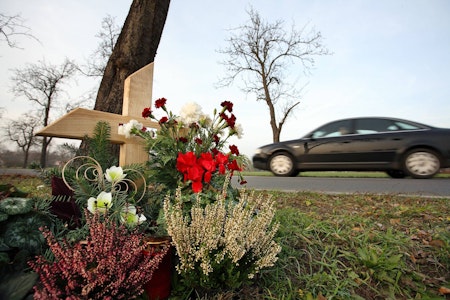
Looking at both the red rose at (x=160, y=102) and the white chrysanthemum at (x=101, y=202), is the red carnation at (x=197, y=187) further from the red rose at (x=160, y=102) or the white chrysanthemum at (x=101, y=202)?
the red rose at (x=160, y=102)

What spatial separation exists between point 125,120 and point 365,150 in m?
6.15

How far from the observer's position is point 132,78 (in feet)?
8.71

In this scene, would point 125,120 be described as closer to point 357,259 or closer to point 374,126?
point 357,259

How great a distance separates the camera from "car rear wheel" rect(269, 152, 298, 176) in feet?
25.4

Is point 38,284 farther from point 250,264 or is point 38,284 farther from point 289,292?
point 289,292

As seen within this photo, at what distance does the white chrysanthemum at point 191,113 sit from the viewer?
2637 millimetres

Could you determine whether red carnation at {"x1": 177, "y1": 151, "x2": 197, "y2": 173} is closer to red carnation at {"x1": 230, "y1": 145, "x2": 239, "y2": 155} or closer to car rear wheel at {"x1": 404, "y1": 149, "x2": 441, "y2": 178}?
red carnation at {"x1": 230, "y1": 145, "x2": 239, "y2": 155}

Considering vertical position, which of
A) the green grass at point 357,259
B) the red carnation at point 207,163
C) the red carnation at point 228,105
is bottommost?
the green grass at point 357,259

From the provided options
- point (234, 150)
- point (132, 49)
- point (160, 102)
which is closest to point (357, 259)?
point (234, 150)

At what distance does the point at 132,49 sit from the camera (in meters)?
4.14

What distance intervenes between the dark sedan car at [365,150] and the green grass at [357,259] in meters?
4.52

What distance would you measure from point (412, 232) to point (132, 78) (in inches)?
107

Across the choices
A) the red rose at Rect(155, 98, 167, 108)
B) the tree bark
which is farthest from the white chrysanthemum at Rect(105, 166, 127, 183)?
the tree bark

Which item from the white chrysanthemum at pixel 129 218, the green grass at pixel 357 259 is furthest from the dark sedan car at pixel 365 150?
the white chrysanthemum at pixel 129 218
